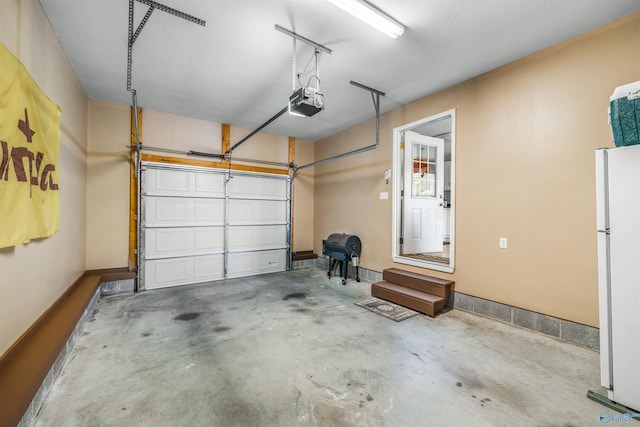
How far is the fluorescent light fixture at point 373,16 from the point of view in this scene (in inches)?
88.2

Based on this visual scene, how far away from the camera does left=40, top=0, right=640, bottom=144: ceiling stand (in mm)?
→ 2383

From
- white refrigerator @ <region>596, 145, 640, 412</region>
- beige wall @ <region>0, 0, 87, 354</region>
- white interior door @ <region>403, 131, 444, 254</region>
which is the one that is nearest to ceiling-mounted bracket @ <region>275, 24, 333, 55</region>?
beige wall @ <region>0, 0, 87, 354</region>

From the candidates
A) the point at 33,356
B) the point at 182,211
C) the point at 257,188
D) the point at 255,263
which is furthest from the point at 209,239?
the point at 33,356

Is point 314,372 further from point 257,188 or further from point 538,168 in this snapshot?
point 257,188

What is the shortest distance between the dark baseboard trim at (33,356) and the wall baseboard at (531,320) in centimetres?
417

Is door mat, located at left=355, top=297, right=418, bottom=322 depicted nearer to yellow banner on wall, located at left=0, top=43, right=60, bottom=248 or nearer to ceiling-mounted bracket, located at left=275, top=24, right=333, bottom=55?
ceiling-mounted bracket, located at left=275, top=24, right=333, bottom=55

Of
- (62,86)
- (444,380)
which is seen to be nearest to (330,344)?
(444,380)

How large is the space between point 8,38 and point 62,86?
146cm

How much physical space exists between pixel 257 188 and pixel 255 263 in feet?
5.50

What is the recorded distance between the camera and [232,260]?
562 cm

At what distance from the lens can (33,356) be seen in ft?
6.20

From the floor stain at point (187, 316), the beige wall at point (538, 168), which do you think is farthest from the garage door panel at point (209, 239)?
the beige wall at point (538, 168)

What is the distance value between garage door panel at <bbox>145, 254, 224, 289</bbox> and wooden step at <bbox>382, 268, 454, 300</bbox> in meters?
3.36

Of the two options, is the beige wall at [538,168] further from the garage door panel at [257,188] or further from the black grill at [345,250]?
the garage door panel at [257,188]
